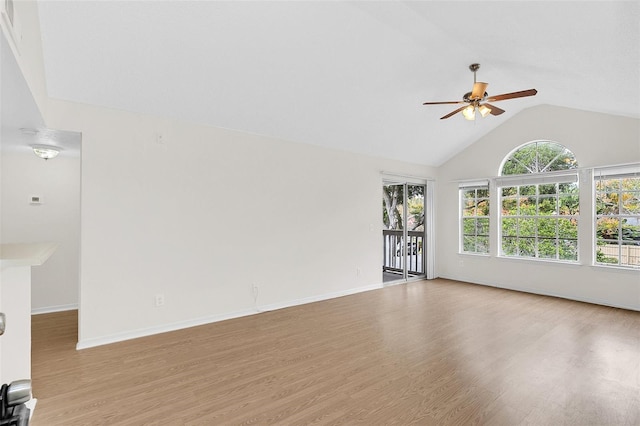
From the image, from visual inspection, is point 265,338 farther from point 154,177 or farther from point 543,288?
point 543,288

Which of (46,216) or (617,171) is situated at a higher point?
(617,171)

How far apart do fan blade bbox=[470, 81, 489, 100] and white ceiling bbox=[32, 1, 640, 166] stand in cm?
34

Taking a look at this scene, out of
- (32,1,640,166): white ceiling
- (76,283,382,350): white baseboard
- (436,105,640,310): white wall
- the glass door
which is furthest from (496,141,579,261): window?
(76,283,382,350): white baseboard

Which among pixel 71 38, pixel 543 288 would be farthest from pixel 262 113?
pixel 543 288

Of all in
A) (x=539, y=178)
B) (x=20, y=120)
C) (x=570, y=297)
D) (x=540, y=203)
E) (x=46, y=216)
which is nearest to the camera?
(x=20, y=120)

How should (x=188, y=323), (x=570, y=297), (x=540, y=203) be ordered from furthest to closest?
(x=540, y=203) → (x=570, y=297) → (x=188, y=323)

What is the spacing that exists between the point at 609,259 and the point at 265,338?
5103 mm

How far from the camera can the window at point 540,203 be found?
198 inches

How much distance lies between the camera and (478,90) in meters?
3.42

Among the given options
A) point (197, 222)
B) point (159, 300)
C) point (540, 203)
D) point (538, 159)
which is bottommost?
point (159, 300)

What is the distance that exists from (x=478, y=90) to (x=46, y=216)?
219 inches

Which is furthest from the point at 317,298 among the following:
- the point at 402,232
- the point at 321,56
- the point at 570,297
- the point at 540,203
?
the point at 540,203

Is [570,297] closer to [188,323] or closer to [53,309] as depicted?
[188,323]

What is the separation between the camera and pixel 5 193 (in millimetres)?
3871
